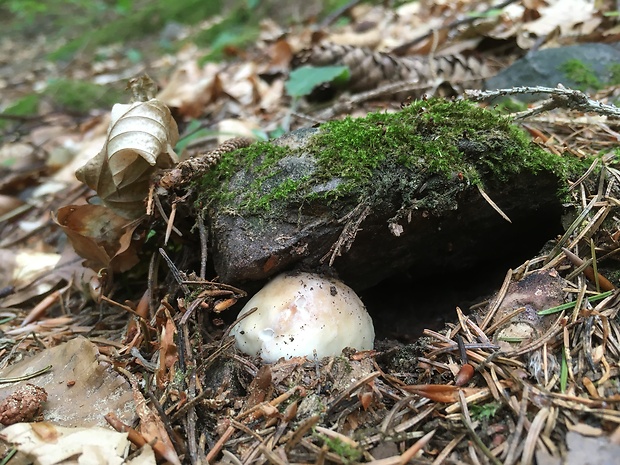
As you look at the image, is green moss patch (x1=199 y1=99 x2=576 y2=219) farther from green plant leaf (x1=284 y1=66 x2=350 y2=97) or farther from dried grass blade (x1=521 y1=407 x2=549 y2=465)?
green plant leaf (x1=284 y1=66 x2=350 y2=97)

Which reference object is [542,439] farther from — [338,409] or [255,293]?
[255,293]

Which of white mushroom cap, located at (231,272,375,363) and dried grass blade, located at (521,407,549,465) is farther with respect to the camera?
white mushroom cap, located at (231,272,375,363)

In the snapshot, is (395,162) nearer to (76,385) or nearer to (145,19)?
(76,385)

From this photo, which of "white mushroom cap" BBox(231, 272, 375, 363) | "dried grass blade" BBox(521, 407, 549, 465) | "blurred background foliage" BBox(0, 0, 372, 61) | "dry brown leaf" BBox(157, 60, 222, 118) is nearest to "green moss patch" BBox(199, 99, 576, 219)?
"white mushroom cap" BBox(231, 272, 375, 363)

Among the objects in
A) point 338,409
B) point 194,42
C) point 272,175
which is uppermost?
point 272,175

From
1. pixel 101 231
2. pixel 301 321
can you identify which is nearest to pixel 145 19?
pixel 101 231

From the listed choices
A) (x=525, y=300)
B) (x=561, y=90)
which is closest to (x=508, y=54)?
(x=561, y=90)
